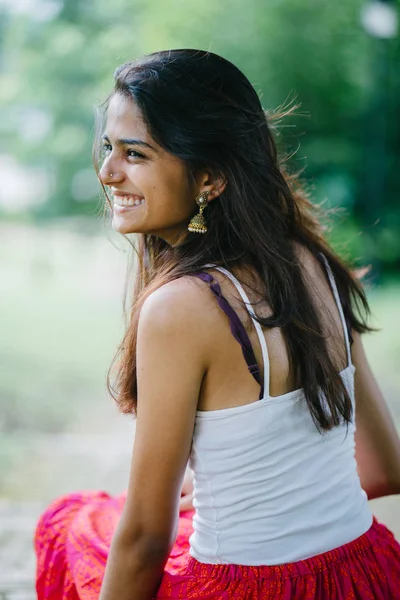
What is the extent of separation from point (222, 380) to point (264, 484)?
0.66ft

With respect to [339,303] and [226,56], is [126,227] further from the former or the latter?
[226,56]

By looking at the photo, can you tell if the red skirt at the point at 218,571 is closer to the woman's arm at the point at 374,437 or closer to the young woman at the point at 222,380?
the young woman at the point at 222,380

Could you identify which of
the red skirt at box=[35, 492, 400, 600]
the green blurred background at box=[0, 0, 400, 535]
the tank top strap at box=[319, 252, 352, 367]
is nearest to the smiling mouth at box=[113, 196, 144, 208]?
the tank top strap at box=[319, 252, 352, 367]

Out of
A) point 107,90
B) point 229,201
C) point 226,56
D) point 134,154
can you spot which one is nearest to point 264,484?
point 229,201

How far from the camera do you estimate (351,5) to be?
921cm

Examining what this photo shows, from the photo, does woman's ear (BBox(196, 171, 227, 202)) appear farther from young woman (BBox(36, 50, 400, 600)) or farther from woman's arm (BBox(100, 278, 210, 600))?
woman's arm (BBox(100, 278, 210, 600))

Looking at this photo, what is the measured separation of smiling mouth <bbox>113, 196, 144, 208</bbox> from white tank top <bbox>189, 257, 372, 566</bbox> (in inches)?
10.7

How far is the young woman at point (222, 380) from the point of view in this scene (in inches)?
52.7

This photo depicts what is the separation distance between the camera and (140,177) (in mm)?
1527

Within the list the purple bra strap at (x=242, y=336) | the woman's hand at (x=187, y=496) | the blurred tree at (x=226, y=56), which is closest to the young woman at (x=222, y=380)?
the purple bra strap at (x=242, y=336)

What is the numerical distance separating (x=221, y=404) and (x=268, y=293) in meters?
0.22

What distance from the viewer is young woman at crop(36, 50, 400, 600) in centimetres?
134

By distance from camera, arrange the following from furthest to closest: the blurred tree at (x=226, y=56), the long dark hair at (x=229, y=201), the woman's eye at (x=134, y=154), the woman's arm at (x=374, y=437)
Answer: the blurred tree at (x=226, y=56) < the woman's arm at (x=374, y=437) < the woman's eye at (x=134, y=154) < the long dark hair at (x=229, y=201)

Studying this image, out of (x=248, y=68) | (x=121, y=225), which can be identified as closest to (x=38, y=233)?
(x=248, y=68)
